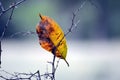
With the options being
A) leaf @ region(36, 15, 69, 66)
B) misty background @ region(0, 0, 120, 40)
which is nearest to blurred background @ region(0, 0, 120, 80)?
misty background @ region(0, 0, 120, 40)

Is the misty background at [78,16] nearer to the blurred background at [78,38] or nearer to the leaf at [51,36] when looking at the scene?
the blurred background at [78,38]

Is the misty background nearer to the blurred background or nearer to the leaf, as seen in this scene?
the blurred background

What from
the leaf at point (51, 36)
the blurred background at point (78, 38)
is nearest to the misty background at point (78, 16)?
the blurred background at point (78, 38)

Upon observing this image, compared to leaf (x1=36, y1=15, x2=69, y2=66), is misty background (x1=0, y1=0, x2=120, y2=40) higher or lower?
higher

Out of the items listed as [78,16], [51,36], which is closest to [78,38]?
[78,16]

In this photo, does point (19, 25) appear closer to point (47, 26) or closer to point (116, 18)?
point (116, 18)

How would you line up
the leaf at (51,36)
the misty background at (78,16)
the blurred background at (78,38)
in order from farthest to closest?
the misty background at (78,16), the blurred background at (78,38), the leaf at (51,36)

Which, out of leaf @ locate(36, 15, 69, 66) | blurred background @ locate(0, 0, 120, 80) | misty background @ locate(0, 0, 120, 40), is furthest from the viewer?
misty background @ locate(0, 0, 120, 40)
